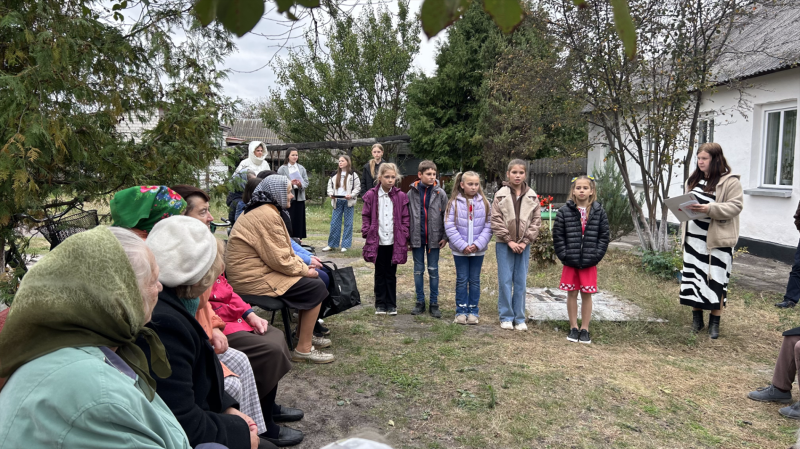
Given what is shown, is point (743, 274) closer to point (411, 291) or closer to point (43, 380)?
point (411, 291)

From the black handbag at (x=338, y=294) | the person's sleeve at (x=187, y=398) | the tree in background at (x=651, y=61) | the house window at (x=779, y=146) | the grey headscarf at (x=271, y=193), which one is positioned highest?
the tree in background at (x=651, y=61)

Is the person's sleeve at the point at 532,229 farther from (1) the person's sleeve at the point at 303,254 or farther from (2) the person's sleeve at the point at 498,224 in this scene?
(1) the person's sleeve at the point at 303,254

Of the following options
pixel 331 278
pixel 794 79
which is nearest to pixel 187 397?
pixel 331 278

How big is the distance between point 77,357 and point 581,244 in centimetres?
469

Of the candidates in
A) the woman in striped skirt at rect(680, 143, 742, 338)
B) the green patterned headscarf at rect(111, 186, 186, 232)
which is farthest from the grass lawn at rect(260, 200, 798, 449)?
the green patterned headscarf at rect(111, 186, 186, 232)

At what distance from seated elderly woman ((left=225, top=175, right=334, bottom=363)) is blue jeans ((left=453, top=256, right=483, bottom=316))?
1.85 metres

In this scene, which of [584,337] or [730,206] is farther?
[584,337]

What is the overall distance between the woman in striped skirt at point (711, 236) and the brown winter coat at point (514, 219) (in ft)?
4.98

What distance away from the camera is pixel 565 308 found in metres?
6.54

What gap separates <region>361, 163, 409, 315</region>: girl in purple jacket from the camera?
6176 mm

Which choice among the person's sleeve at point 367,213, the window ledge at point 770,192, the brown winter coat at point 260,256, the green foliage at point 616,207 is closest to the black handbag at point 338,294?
the brown winter coat at point 260,256

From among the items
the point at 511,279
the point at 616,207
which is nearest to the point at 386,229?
the point at 511,279

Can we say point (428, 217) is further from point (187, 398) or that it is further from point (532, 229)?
point (187, 398)

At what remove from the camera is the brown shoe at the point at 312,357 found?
4.71m
